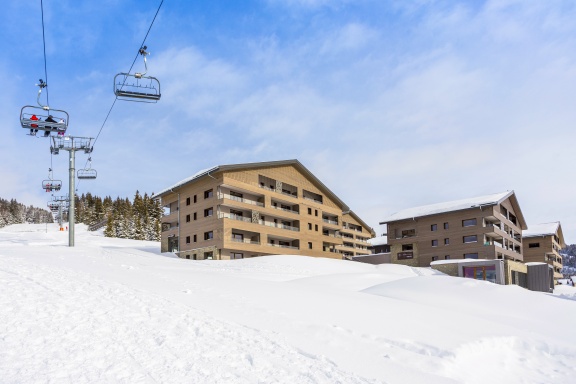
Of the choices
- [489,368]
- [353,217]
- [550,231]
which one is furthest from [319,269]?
[550,231]

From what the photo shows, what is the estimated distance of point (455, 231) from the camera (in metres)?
54.9

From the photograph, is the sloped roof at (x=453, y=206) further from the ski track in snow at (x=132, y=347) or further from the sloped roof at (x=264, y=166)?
the ski track in snow at (x=132, y=347)

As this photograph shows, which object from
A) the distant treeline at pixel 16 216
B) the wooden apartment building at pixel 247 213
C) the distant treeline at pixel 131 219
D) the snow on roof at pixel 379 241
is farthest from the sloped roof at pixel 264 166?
the distant treeline at pixel 16 216

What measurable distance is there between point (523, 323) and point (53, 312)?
12.9 meters

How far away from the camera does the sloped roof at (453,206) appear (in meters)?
53.6

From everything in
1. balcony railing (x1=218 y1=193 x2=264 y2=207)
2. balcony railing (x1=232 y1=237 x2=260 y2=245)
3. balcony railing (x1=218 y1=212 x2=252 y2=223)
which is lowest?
balcony railing (x1=232 y1=237 x2=260 y2=245)

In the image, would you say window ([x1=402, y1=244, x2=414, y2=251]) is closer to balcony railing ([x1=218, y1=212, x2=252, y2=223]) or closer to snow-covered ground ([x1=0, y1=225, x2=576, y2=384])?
balcony railing ([x1=218, y1=212, x2=252, y2=223])

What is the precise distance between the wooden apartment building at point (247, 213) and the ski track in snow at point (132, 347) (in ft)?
113

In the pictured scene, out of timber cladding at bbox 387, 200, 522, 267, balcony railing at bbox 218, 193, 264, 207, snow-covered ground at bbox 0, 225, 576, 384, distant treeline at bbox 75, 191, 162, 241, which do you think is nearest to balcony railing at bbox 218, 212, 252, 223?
balcony railing at bbox 218, 193, 264, 207

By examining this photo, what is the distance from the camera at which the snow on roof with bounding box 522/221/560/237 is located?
77750mm

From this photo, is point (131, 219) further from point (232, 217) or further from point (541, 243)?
point (541, 243)

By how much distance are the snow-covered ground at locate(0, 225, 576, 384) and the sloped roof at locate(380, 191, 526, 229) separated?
129 ft

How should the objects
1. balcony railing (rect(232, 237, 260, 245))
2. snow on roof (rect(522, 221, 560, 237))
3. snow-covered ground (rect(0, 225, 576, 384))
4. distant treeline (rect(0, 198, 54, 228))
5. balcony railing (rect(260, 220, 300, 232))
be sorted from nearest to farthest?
snow-covered ground (rect(0, 225, 576, 384)), balcony railing (rect(232, 237, 260, 245)), balcony railing (rect(260, 220, 300, 232)), snow on roof (rect(522, 221, 560, 237)), distant treeline (rect(0, 198, 54, 228))

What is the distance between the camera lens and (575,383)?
29.1ft
